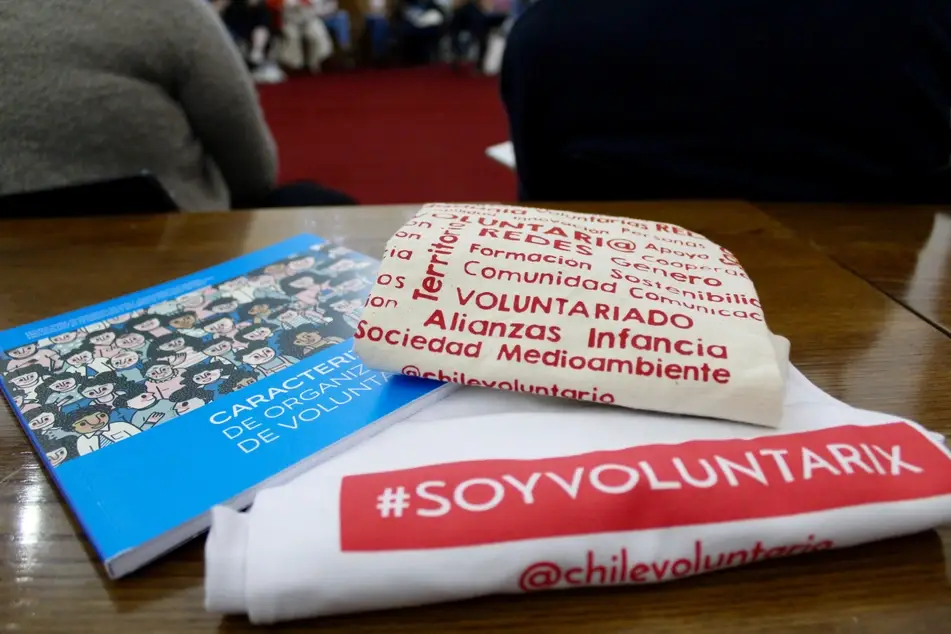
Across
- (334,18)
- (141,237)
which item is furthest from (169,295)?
(334,18)

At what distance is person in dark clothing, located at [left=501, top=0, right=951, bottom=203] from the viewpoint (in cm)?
67

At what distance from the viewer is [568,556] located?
0.24 m

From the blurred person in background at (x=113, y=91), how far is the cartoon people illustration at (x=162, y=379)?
37 centimetres

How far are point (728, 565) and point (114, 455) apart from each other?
0.26 metres

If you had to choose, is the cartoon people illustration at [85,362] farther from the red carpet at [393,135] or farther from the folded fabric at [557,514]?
the red carpet at [393,135]

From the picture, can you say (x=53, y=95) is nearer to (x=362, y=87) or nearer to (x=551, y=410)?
(x=551, y=410)

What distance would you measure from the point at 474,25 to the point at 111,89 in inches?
146

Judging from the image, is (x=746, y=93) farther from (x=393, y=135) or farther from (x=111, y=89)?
(x=393, y=135)

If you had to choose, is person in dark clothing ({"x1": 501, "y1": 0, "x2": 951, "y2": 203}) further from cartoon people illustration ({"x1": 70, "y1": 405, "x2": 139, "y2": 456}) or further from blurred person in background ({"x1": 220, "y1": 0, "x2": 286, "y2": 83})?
blurred person in background ({"x1": 220, "y1": 0, "x2": 286, "y2": 83})

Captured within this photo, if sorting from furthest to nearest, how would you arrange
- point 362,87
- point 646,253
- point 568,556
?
1. point 362,87
2. point 646,253
3. point 568,556

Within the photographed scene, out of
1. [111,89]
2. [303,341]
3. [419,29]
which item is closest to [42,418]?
[303,341]

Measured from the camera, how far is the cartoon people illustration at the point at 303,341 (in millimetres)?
380

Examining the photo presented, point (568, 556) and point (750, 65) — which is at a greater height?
point (750, 65)

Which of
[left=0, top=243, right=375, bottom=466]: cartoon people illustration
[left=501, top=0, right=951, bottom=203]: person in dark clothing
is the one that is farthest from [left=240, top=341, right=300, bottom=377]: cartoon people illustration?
[left=501, top=0, right=951, bottom=203]: person in dark clothing
